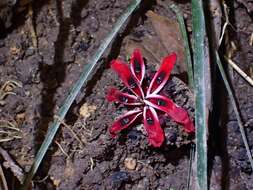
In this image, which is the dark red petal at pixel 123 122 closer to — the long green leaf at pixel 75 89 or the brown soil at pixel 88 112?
the brown soil at pixel 88 112

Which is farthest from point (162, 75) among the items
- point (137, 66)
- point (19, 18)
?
point (19, 18)

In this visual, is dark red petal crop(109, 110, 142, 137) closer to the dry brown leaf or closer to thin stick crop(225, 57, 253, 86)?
the dry brown leaf

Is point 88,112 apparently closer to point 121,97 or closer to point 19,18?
point 121,97

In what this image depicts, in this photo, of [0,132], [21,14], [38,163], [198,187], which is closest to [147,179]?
[198,187]

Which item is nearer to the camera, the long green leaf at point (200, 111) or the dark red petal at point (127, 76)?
the long green leaf at point (200, 111)

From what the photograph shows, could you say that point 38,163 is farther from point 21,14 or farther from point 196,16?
point 196,16

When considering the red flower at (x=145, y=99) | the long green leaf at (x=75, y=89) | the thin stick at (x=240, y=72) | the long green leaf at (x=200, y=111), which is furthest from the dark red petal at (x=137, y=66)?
the thin stick at (x=240, y=72)
